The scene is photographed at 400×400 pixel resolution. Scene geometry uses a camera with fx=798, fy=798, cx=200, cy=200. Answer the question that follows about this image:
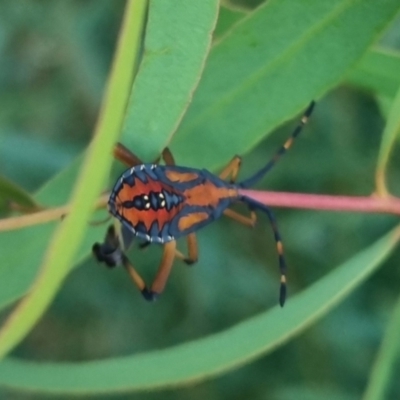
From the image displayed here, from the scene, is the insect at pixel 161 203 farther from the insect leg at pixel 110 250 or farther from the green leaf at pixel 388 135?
the green leaf at pixel 388 135

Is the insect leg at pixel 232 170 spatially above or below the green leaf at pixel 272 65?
below

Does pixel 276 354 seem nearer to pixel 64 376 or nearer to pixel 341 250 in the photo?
pixel 341 250

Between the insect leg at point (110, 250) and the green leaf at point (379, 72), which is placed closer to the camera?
the insect leg at point (110, 250)

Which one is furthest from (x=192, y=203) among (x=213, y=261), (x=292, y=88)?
(x=213, y=261)

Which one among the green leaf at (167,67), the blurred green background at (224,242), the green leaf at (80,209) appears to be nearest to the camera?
the green leaf at (80,209)

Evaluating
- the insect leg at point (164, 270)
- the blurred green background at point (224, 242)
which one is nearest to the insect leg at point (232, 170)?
the insect leg at point (164, 270)
